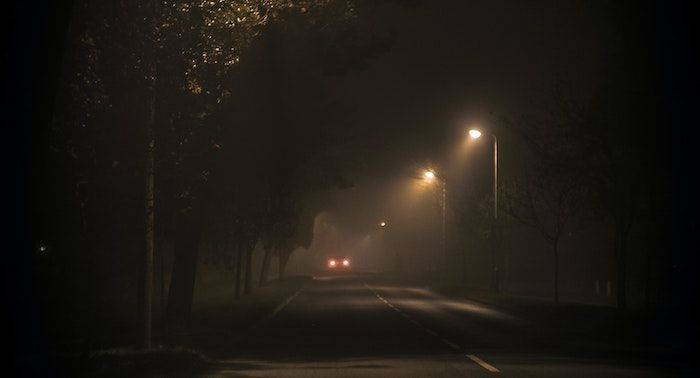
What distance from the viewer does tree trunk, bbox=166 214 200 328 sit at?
27906mm

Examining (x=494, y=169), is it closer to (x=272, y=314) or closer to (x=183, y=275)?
(x=272, y=314)

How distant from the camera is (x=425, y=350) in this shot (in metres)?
21.2

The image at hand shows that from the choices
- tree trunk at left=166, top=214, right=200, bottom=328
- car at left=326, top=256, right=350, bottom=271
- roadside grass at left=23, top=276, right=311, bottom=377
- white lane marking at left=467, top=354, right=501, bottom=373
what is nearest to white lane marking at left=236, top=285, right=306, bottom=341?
roadside grass at left=23, top=276, right=311, bottom=377

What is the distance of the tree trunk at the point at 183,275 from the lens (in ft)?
91.6

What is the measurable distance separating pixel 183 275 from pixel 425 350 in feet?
32.4

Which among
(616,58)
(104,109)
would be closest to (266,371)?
(104,109)

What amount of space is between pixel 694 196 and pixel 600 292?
34.7 m

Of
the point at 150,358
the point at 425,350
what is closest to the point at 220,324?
the point at 425,350

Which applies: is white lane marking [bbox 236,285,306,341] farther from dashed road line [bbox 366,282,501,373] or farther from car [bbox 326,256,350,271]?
car [bbox 326,256,350,271]

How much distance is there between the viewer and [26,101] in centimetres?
923

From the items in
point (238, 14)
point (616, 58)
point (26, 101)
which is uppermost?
point (616, 58)

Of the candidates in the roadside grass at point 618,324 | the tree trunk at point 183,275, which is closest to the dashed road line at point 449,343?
the roadside grass at point 618,324

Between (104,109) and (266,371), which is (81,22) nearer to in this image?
(104,109)

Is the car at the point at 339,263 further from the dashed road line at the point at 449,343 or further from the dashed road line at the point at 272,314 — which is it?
the dashed road line at the point at 449,343
